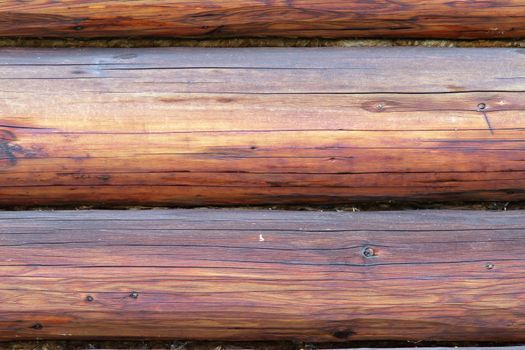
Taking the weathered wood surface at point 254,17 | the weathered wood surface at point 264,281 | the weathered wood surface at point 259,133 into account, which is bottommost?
the weathered wood surface at point 264,281

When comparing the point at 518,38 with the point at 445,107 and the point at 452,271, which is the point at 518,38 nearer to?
the point at 445,107

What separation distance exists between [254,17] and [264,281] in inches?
26.6

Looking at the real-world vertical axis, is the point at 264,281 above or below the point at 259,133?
below

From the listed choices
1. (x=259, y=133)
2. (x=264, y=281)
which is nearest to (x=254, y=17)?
(x=259, y=133)

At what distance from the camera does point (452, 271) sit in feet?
5.36

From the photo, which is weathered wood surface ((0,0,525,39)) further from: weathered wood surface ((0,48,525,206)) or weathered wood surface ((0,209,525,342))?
weathered wood surface ((0,209,525,342))

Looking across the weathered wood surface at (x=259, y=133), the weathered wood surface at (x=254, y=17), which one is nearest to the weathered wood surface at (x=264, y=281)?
the weathered wood surface at (x=259, y=133)

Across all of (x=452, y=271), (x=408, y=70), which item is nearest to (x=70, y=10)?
(x=408, y=70)

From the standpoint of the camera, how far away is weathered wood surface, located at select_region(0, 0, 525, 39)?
177 centimetres

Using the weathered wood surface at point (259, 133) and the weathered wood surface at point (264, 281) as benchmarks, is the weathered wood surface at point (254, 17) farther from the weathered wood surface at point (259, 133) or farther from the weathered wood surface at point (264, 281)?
the weathered wood surface at point (264, 281)

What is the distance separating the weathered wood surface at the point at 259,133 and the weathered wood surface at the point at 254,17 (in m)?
0.12

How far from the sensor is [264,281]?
5.33 feet

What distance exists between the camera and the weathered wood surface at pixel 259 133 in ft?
5.50

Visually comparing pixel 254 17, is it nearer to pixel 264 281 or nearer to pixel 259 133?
pixel 259 133
